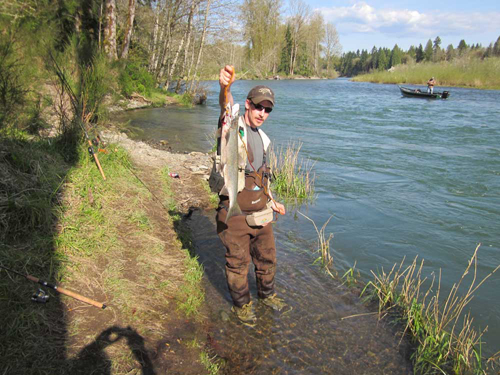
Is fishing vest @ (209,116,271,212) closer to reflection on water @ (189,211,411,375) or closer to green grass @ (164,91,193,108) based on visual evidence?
reflection on water @ (189,211,411,375)

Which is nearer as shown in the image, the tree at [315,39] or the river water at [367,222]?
the river water at [367,222]

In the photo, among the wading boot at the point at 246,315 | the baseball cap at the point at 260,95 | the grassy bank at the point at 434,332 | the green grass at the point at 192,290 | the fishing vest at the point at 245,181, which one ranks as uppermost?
the baseball cap at the point at 260,95

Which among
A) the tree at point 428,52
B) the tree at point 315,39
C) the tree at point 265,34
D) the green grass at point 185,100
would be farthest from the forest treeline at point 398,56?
the green grass at point 185,100

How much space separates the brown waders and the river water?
20.6 inches

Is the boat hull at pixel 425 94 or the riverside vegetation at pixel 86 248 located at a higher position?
the boat hull at pixel 425 94

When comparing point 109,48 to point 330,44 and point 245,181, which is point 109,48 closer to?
point 245,181

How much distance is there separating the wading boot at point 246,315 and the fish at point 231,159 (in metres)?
1.18

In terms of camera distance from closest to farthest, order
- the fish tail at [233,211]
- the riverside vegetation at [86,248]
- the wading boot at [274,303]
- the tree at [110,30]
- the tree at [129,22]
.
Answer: the riverside vegetation at [86,248], the fish tail at [233,211], the wading boot at [274,303], the tree at [110,30], the tree at [129,22]

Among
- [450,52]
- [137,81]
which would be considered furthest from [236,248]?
[450,52]

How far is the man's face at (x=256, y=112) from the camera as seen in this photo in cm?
345

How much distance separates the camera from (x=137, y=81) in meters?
22.0

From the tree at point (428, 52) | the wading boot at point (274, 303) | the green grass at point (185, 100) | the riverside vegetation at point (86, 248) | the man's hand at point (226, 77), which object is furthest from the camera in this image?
the tree at point (428, 52)

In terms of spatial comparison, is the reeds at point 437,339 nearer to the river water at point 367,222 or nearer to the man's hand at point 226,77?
the river water at point 367,222

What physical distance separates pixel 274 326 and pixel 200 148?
29.2ft
